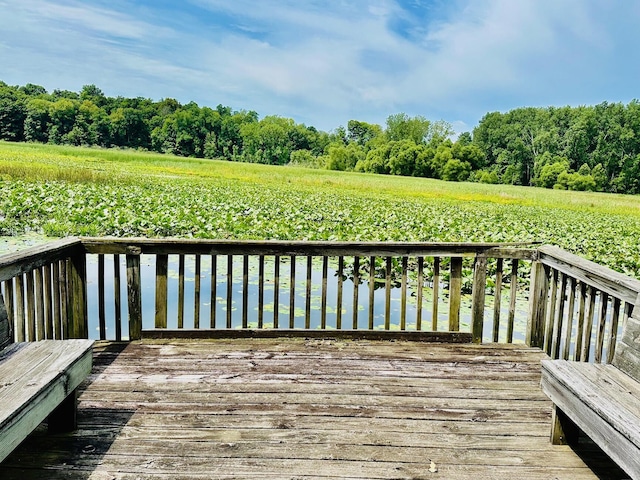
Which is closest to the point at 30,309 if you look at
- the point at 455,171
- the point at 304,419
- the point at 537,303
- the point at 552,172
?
the point at 304,419

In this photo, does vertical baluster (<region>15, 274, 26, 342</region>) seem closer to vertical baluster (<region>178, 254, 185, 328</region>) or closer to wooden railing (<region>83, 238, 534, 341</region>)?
wooden railing (<region>83, 238, 534, 341</region>)

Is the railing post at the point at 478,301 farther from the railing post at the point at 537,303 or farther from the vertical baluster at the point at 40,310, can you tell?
the vertical baluster at the point at 40,310

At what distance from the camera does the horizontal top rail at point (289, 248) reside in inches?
140

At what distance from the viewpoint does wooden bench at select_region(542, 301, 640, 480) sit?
5.68 feet

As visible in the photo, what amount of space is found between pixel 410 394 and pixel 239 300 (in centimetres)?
376

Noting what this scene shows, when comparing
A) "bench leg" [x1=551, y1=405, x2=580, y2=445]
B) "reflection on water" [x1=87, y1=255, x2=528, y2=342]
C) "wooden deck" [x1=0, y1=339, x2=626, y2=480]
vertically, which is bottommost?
"reflection on water" [x1=87, y1=255, x2=528, y2=342]

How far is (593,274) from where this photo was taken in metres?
2.97

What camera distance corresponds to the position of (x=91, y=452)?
2.14 m

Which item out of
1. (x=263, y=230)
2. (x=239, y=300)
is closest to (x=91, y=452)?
(x=239, y=300)

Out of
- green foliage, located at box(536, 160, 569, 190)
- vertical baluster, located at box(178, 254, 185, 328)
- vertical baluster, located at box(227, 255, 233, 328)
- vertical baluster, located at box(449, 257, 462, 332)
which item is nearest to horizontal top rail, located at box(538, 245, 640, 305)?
vertical baluster, located at box(449, 257, 462, 332)

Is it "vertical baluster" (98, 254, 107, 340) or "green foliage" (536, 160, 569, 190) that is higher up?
"green foliage" (536, 160, 569, 190)

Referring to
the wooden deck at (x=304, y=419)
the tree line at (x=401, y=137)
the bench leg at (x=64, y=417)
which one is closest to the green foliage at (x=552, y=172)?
the tree line at (x=401, y=137)

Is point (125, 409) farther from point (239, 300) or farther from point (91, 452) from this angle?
point (239, 300)

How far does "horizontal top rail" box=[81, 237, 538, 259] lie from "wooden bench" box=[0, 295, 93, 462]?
49.6 inches
